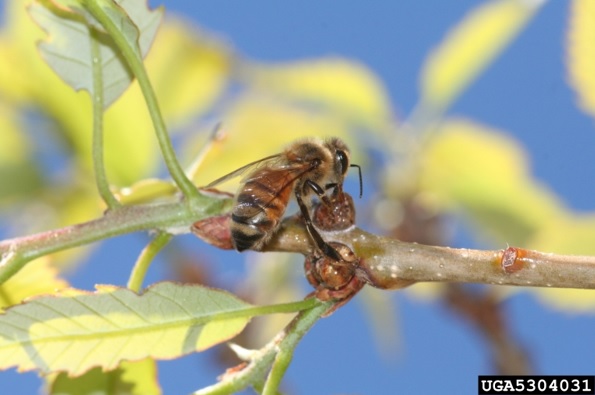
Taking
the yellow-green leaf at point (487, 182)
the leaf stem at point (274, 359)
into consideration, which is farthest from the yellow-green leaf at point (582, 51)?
the yellow-green leaf at point (487, 182)

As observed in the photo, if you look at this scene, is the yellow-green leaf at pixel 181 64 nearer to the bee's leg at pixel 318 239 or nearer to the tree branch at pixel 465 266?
the bee's leg at pixel 318 239

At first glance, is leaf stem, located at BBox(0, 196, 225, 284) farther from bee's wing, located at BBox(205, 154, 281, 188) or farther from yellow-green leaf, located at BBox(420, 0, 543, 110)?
yellow-green leaf, located at BBox(420, 0, 543, 110)

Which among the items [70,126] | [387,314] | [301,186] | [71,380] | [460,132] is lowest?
[71,380]

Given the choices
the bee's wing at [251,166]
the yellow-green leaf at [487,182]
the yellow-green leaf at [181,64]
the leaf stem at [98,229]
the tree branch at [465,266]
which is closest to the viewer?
the tree branch at [465,266]

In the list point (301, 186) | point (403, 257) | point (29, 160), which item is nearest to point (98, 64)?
point (301, 186)

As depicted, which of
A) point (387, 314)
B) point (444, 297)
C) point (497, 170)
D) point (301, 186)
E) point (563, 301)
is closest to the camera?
point (301, 186)

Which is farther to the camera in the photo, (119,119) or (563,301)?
(119,119)

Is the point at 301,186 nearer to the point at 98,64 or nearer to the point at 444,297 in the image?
the point at 98,64
